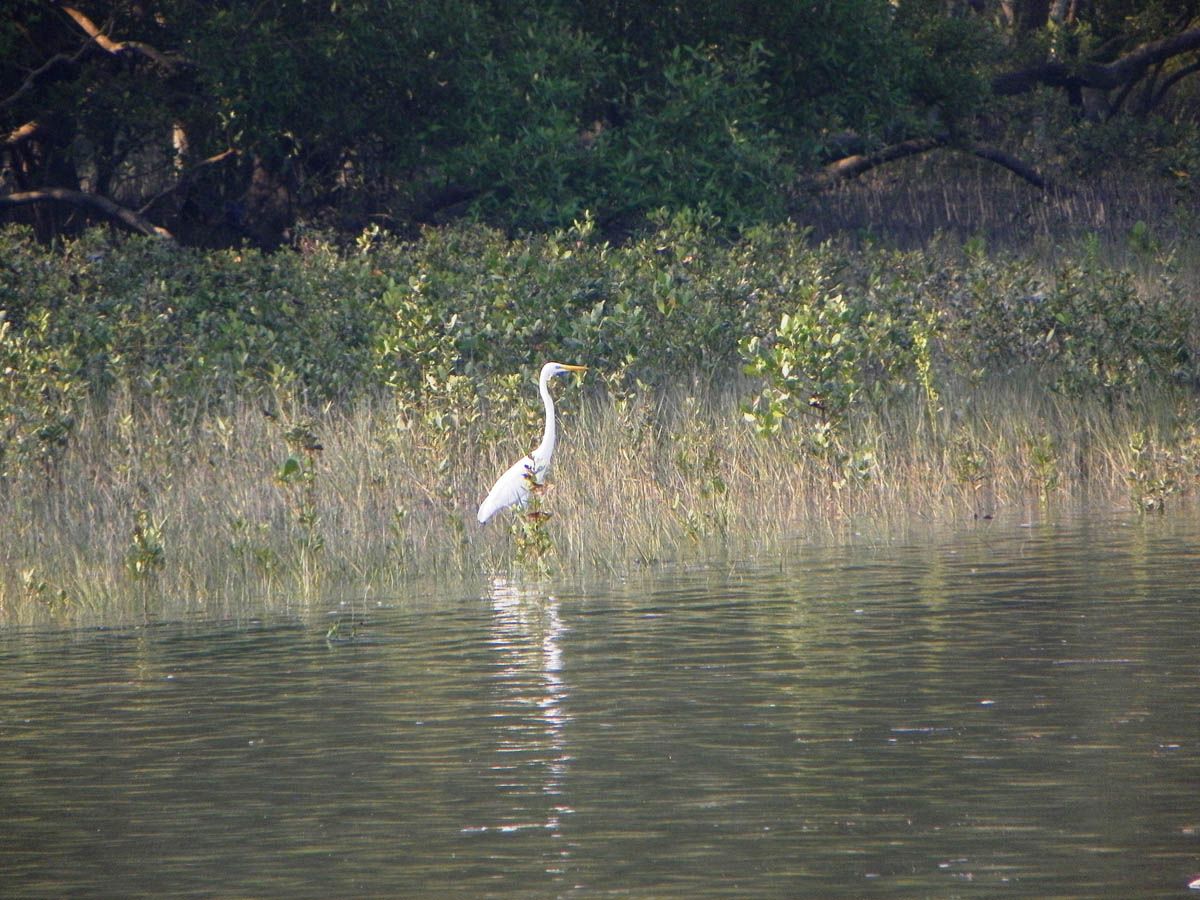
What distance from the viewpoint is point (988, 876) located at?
173 inches

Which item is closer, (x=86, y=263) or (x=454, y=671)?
(x=454, y=671)

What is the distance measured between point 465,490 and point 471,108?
339 inches

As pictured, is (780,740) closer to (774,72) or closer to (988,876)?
(988,876)

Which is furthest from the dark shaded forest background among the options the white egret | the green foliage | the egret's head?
the white egret

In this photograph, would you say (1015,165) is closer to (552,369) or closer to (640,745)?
(552,369)

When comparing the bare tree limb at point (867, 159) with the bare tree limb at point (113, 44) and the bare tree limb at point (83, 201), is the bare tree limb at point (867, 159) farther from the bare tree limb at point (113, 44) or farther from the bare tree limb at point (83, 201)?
the bare tree limb at point (83, 201)

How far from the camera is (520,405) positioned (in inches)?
494

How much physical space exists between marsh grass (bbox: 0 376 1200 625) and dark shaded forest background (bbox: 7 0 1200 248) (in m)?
5.24

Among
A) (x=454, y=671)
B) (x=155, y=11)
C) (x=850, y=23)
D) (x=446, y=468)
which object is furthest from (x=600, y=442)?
(x=155, y=11)

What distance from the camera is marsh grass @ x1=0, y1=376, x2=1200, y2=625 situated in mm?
10102

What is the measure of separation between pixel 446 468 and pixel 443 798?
20.8ft

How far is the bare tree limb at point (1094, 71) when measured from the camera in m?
24.9

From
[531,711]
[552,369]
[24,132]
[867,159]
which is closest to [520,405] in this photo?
[552,369]

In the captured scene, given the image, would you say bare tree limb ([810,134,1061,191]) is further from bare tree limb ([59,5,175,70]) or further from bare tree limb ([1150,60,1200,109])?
bare tree limb ([59,5,175,70])
